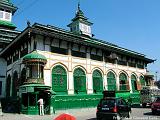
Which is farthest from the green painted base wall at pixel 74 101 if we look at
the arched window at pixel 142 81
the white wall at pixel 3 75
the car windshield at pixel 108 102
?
the white wall at pixel 3 75

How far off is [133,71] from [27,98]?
20.3 metres

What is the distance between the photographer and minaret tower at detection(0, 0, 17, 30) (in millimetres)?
39094

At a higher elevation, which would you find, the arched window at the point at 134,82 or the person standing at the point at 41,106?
the arched window at the point at 134,82

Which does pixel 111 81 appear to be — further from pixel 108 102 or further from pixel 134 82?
pixel 108 102

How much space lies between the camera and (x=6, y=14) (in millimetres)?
40188

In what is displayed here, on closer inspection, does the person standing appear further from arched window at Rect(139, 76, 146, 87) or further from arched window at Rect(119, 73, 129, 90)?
arched window at Rect(139, 76, 146, 87)

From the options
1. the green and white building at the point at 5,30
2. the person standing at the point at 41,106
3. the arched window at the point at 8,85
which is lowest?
the person standing at the point at 41,106

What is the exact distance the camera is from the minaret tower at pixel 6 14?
39094mm

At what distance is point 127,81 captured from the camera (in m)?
35.3

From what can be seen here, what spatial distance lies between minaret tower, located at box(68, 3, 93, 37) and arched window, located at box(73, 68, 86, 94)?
20376 millimetres

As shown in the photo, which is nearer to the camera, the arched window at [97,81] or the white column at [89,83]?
the white column at [89,83]

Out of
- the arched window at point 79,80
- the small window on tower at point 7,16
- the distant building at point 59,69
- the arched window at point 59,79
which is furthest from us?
the small window on tower at point 7,16

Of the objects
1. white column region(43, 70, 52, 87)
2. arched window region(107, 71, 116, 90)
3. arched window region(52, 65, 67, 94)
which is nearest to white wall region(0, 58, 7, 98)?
arched window region(52, 65, 67, 94)

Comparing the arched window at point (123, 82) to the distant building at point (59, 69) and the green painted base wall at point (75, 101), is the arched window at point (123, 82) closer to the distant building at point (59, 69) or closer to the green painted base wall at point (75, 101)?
the distant building at point (59, 69)
